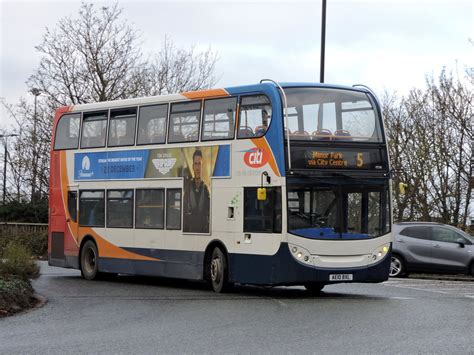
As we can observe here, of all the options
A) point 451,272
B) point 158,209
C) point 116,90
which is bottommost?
point 451,272

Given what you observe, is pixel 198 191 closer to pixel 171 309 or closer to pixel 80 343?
pixel 171 309

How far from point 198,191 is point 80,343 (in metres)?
8.81

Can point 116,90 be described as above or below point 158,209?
above

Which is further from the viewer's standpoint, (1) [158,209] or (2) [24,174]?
(2) [24,174]

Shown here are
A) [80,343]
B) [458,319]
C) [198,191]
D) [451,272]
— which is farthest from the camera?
[451,272]

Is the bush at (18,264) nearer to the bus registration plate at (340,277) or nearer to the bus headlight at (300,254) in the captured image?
the bus headlight at (300,254)

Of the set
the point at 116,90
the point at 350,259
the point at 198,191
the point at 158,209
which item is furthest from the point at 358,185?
the point at 116,90

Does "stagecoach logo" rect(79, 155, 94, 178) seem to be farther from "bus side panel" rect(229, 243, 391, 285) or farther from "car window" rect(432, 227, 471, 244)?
"car window" rect(432, 227, 471, 244)

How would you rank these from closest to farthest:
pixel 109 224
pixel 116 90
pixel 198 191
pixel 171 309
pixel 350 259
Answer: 1. pixel 171 309
2. pixel 350 259
3. pixel 198 191
4. pixel 109 224
5. pixel 116 90

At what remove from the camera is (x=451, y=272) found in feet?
92.2

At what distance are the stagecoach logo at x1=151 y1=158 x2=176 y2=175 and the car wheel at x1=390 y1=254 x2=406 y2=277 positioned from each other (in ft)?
31.3

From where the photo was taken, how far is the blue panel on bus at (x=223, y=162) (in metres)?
19.9

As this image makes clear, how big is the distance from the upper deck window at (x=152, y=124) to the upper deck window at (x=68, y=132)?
9.38 ft

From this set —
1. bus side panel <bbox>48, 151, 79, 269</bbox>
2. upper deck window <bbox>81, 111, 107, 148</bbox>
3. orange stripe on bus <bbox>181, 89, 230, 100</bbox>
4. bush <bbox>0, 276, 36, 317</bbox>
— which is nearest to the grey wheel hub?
bus side panel <bbox>48, 151, 79, 269</bbox>
